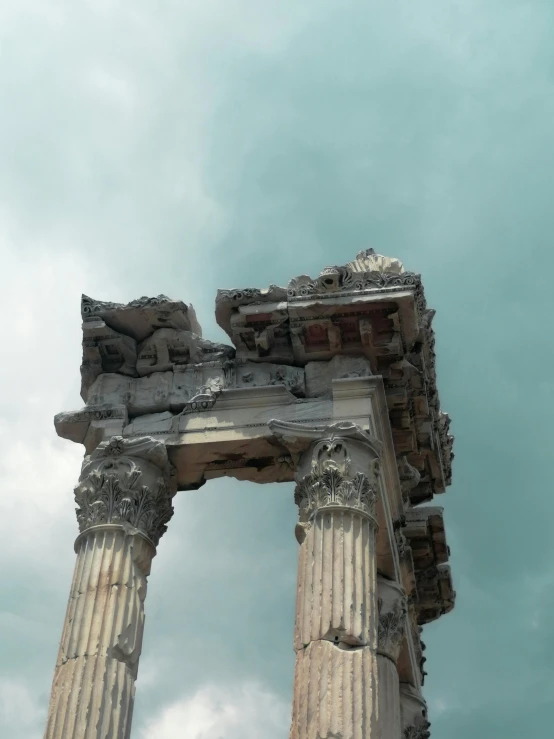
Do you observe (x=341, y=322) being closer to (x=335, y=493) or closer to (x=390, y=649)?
(x=335, y=493)

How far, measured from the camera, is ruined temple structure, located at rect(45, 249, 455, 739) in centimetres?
1878

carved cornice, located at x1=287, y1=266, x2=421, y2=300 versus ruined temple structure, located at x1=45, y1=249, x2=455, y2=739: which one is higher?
carved cornice, located at x1=287, y1=266, x2=421, y2=300

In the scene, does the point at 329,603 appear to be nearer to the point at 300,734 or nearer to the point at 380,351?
the point at 300,734

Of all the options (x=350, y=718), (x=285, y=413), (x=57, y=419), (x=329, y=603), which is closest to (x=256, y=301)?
(x=285, y=413)

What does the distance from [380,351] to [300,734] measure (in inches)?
312

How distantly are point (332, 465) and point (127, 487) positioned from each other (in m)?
3.75

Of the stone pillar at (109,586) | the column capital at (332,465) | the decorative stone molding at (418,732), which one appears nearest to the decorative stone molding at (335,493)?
the column capital at (332,465)

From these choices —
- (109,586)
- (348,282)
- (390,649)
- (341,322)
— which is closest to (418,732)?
(390,649)

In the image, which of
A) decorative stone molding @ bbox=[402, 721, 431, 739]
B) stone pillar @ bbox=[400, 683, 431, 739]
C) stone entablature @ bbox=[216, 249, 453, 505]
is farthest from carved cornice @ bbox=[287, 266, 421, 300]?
decorative stone molding @ bbox=[402, 721, 431, 739]

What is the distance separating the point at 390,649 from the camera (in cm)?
2258

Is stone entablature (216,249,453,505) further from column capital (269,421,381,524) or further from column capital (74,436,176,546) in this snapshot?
column capital (74,436,176,546)

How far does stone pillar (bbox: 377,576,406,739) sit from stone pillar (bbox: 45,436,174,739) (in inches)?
179

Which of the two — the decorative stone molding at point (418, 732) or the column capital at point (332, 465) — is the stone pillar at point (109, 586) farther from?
the decorative stone molding at point (418, 732)

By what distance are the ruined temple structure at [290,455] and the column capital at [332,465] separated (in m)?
0.03
